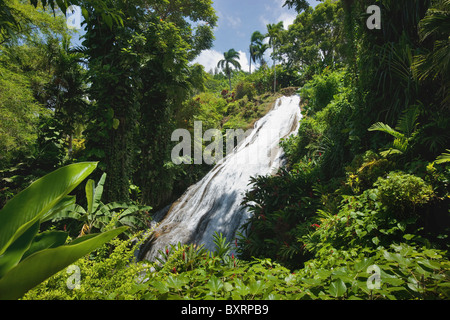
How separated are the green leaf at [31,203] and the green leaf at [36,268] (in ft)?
0.58

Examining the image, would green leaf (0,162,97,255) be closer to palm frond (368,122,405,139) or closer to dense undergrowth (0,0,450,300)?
dense undergrowth (0,0,450,300)

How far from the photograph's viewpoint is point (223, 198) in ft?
25.8

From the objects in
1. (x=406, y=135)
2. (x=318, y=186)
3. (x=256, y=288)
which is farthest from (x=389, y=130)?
(x=256, y=288)

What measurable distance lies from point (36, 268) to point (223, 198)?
285 inches

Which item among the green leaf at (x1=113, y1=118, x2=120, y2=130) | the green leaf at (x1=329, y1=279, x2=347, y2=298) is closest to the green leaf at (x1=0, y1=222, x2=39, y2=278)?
the green leaf at (x1=329, y1=279, x2=347, y2=298)

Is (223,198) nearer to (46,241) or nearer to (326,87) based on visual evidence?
(326,87)

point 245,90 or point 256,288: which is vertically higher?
point 245,90

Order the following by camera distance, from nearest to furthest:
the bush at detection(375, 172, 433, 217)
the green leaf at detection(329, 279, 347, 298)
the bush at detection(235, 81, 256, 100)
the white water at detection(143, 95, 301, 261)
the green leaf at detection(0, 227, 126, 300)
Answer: the green leaf at detection(0, 227, 126, 300), the green leaf at detection(329, 279, 347, 298), the bush at detection(375, 172, 433, 217), the white water at detection(143, 95, 301, 261), the bush at detection(235, 81, 256, 100)

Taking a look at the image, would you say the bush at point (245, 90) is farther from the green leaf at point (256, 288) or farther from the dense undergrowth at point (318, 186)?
the green leaf at point (256, 288)

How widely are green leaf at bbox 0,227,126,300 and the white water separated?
463 cm

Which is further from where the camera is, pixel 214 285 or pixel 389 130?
pixel 389 130

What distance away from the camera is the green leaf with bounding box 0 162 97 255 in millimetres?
864

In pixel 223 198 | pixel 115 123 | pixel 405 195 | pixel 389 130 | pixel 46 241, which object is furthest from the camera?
pixel 223 198
